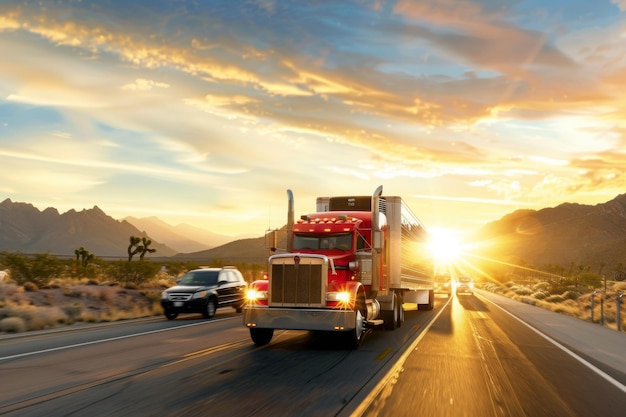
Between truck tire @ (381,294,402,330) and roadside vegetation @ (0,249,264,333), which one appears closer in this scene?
truck tire @ (381,294,402,330)

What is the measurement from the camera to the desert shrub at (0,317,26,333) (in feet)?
60.5

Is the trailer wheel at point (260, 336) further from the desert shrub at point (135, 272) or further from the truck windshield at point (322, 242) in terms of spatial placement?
the desert shrub at point (135, 272)

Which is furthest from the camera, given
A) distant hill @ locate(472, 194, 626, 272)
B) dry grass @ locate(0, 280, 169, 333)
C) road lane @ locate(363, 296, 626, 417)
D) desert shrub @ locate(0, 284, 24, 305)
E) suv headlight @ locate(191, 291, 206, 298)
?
distant hill @ locate(472, 194, 626, 272)

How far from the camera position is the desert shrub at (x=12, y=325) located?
60.5ft

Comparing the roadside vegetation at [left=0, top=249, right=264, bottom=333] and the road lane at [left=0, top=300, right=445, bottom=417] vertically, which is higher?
the roadside vegetation at [left=0, top=249, right=264, bottom=333]

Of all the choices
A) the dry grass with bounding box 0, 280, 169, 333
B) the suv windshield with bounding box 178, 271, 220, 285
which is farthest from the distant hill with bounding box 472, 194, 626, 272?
the suv windshield with bounding box 178, 271, 220, 285

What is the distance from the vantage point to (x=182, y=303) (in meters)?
22.6

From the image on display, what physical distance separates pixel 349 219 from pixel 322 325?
11.9 ft

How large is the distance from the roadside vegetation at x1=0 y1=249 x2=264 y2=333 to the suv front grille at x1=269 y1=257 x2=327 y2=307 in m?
9.08

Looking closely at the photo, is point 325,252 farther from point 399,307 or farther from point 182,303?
point 182,303

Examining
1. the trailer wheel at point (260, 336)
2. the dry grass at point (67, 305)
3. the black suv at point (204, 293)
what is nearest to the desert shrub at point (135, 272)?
the dry grass at point (67, 305)

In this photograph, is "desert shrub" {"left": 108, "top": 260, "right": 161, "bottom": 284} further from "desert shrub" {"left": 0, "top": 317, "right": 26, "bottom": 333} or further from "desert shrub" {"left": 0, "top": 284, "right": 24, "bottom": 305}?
"desert shrub" {"left": 0, "top": 317, "right": 26, "bottom": 333}

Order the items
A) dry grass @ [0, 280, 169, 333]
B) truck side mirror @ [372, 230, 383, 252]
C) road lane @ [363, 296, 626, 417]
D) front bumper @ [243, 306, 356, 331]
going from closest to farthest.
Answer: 1. road lane @ [363, 296, 626, 417]
2. front bumper @ [243, 306, 356, 331]
3. truck side mirror @ [372, 230, 383, 252]
4. dry grass @ [0, 280, 169, 333]

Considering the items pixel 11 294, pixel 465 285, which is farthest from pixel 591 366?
pixel 465 285
